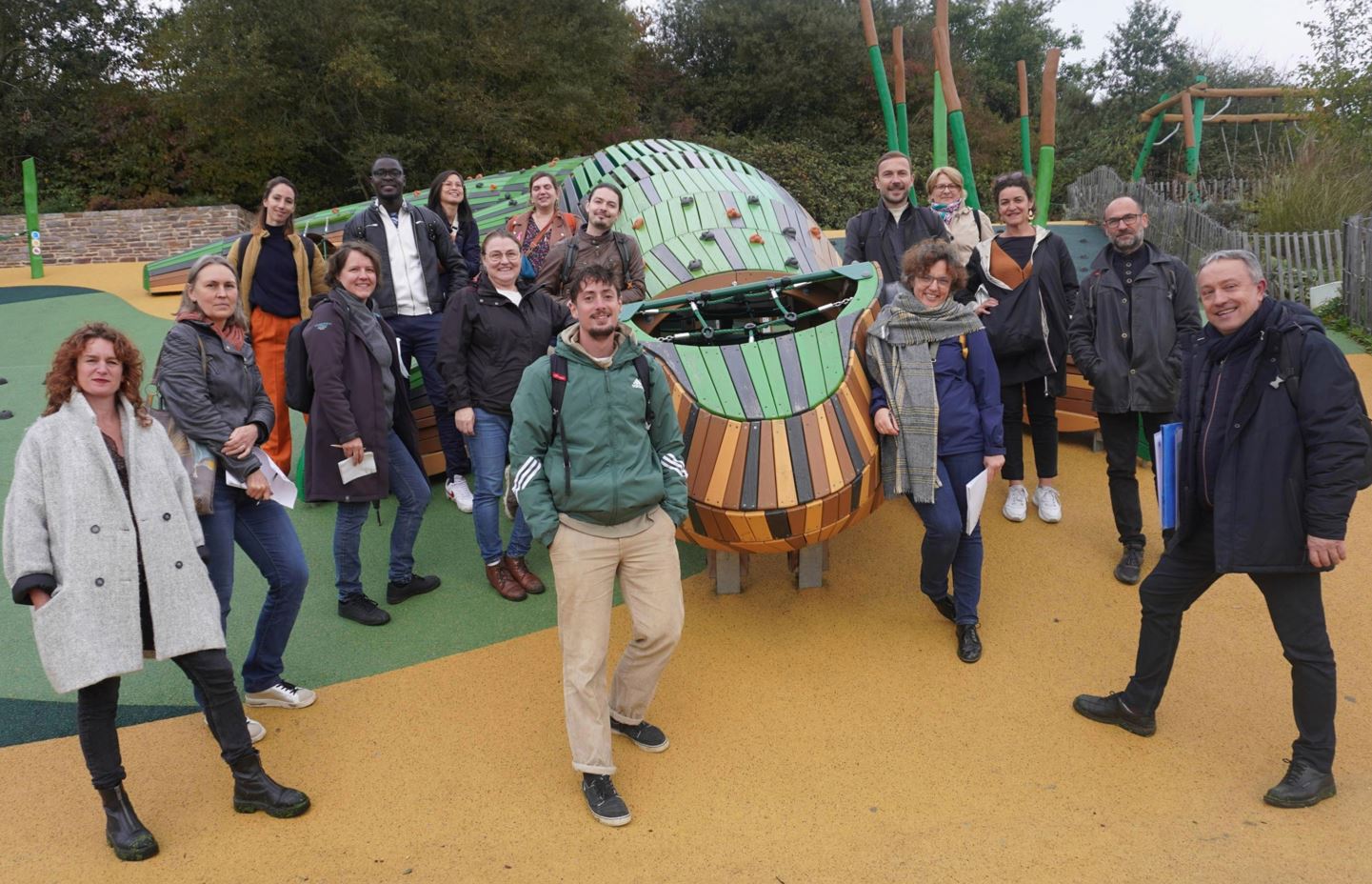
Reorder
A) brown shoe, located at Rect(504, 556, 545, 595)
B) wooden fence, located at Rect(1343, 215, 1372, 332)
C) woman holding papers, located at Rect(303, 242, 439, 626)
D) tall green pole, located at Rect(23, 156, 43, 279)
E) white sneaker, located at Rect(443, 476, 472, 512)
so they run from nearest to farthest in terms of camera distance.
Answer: woman holding papers, located at Rect(303, 242, 439, 626) → brown shoe, located at Rect(504, 556, 545, 595) → white sneaker, located at Rect(443, 476, 472, 512) → wooden fence, located at Rect(1343, 215, 1372, 332) → tall green pole, located at Rect(23, 156, 43, 279)

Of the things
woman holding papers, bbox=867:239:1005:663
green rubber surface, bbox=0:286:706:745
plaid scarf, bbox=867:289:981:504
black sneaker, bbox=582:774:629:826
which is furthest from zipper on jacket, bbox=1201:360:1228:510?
green rubber surface, bbox=0:286:706:745

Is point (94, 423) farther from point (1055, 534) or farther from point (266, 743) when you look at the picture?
point (1055, 534)

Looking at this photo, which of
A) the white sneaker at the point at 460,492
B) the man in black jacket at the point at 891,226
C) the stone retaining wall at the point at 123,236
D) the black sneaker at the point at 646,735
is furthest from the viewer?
the stone retaining wall at the point at 123,236

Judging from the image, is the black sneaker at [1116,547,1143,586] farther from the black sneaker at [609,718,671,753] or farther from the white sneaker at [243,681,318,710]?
the white sneaker at [243,681,318,710]

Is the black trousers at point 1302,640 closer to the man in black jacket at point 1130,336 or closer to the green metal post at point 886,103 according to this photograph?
the man in black jacket at point 1130,336

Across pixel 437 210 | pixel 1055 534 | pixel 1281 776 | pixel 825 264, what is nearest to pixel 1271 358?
pixel 1281 776

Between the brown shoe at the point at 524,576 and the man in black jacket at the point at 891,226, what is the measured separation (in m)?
2.35

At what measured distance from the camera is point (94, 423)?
2.75m

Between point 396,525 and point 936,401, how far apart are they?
253cm

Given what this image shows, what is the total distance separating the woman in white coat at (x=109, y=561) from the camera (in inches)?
104

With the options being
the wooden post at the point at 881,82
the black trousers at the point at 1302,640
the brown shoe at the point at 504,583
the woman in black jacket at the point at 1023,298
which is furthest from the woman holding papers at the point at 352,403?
the wooden post at the point at 881,82

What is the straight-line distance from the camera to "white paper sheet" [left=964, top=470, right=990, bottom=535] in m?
3.67

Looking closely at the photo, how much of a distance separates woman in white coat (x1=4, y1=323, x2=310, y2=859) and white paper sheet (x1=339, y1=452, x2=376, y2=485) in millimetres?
955

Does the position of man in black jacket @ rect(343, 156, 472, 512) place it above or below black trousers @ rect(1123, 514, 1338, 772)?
above
